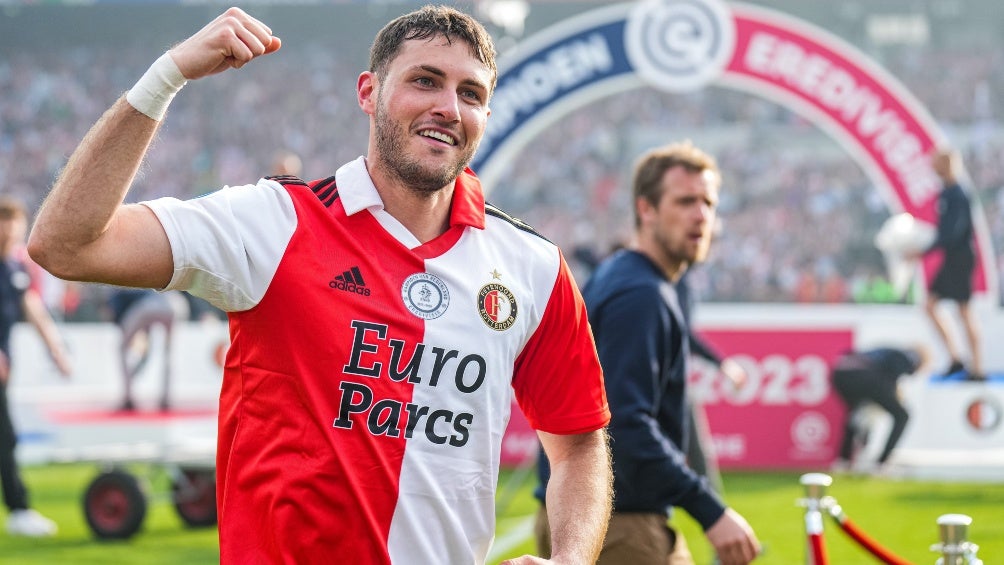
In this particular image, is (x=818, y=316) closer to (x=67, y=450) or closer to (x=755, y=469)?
(x=755, y=469)

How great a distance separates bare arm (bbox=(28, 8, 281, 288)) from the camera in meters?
1.96

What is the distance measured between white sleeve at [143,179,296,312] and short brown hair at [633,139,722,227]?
2138 millimetres

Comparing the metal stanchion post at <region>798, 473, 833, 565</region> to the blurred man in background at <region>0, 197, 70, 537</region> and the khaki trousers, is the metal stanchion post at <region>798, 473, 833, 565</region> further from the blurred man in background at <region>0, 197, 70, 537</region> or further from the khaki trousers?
the blurred man in background at <region>0, 197, 70, 537</region>

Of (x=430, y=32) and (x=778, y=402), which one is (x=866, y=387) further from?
(x=430, y=32)

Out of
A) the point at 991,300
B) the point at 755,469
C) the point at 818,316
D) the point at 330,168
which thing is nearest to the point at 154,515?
the point at 755,469

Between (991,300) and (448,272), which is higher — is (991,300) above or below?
above

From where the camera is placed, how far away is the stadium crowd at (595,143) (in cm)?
2348

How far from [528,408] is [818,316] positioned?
9242mm

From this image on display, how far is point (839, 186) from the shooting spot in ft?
80.2

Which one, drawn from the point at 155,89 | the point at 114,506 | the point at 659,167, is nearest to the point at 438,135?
the point at 155,89

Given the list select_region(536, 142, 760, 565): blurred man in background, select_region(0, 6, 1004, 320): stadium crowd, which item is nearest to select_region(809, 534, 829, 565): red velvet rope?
select_region(536, 142, 760, 565): blurred man in background

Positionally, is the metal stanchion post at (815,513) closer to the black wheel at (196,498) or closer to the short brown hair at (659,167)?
the short brown hair at (659,167)

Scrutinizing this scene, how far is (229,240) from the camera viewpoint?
7.16 feet

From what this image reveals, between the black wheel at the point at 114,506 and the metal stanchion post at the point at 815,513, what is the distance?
504 centimetres
